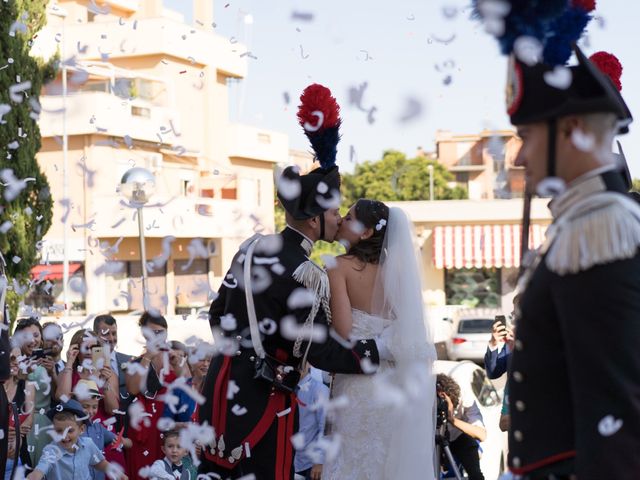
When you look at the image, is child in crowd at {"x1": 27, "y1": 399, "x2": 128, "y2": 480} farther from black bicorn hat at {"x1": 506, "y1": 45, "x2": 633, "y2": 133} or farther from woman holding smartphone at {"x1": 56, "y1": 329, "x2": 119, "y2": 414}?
black bicorn hat at {"x1": 506, "y1": 45, "x2": 633, "y2": 133}

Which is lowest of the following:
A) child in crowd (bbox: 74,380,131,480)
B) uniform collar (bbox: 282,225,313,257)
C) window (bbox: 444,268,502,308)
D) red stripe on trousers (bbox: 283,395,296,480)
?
window (bbox: 444,268,502,308)

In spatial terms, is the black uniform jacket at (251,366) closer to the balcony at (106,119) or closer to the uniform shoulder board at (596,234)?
the uniform shoulder board at (596,234)

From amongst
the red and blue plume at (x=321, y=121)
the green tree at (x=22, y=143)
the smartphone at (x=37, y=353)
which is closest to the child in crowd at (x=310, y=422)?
the red and blue plume at (x=321, y=121)

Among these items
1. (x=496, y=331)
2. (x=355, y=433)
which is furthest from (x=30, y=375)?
(x=496, y=331)

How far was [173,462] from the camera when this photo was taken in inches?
249

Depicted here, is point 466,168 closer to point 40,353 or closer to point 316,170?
point 40,353

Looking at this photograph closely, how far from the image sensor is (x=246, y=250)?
4633 millimetres

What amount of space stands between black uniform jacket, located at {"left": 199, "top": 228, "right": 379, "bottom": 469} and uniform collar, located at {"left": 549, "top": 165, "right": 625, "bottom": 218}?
86.5 inches

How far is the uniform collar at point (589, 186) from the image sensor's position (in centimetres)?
243

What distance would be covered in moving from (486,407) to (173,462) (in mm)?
4098

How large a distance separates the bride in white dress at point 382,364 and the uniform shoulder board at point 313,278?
33 cm

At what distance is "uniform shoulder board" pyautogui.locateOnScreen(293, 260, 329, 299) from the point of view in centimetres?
457

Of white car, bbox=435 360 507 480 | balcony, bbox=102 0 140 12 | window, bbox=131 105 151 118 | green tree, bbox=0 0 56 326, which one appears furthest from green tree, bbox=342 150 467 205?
white car, bbox=435 360 507 480

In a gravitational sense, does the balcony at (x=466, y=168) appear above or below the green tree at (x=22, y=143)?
above
